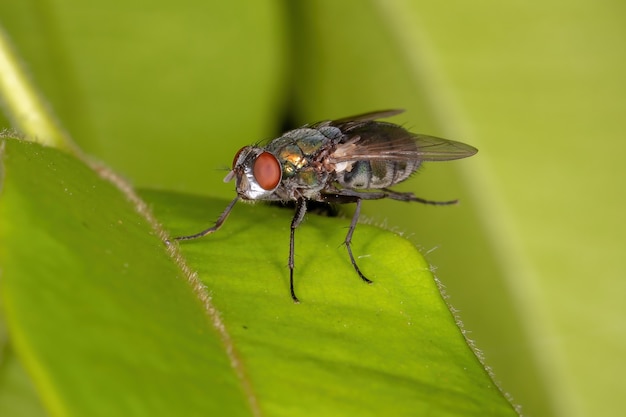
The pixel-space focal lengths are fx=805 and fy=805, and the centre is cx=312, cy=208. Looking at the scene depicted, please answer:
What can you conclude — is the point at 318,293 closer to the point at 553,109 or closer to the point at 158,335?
the point at 158,335

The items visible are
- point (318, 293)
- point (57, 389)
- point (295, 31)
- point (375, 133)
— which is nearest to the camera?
point (57, 389)

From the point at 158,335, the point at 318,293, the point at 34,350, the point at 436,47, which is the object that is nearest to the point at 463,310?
the point at 436,47

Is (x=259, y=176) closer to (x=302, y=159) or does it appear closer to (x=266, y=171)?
(x=266, y=171)

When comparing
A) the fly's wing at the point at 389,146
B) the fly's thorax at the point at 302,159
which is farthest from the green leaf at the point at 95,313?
the fly's wing at the point at 389,146

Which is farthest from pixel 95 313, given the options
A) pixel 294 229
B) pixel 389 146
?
pixel 389 146

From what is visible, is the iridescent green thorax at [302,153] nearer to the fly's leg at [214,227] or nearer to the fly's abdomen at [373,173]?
the fly's abdomen at [373,173]

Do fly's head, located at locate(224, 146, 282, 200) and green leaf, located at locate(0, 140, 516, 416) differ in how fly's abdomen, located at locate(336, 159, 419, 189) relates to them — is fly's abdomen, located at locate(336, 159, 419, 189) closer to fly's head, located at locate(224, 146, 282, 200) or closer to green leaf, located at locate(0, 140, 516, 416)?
fly's head, located at locate(224, 146, 282, 200)

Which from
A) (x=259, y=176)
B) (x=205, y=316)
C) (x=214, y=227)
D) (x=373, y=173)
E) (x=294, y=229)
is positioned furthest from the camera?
(x=373, y=173)
